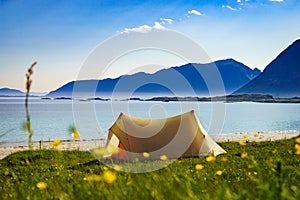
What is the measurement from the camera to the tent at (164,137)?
15.5 m

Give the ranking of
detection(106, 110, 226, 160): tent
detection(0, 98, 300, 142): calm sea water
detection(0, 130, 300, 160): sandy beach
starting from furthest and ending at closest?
1. detection(0, 130, 300, 160): sandy beach
2. detection(106, 110, 226, 160): tent
3. detection(0, 98, 300, 142): calm sea water

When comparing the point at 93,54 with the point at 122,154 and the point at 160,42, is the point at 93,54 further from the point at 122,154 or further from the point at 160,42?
the point at 122,154

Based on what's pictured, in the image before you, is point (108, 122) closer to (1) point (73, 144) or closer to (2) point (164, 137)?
(1) point (73, 144)

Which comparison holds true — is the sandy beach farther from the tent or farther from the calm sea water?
the tent

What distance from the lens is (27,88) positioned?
6.95 feet

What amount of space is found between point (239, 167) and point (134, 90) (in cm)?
339

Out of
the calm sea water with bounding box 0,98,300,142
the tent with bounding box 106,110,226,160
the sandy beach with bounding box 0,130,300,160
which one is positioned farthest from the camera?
the sandy beach with bounding box 0,130,300,160

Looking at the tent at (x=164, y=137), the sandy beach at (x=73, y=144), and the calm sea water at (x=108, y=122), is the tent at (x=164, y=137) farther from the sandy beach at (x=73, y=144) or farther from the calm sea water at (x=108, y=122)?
the sandy beach at (x=73, y=144)

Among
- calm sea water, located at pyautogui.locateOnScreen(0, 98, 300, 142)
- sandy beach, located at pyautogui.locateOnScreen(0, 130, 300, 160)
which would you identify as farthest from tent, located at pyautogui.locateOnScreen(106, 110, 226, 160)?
sandy beach, located at pyautogui.locateOnScreen(0, 130, 300, 160)

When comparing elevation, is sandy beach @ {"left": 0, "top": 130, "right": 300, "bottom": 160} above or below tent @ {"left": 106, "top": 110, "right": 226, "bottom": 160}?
below

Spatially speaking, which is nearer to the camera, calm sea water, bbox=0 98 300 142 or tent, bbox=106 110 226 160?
calm sea water, bbox=0 98 300 142

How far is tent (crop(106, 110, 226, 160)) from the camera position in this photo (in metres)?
A: 15.5

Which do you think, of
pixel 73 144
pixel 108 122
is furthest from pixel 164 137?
pixel 108 122

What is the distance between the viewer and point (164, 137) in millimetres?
15750
